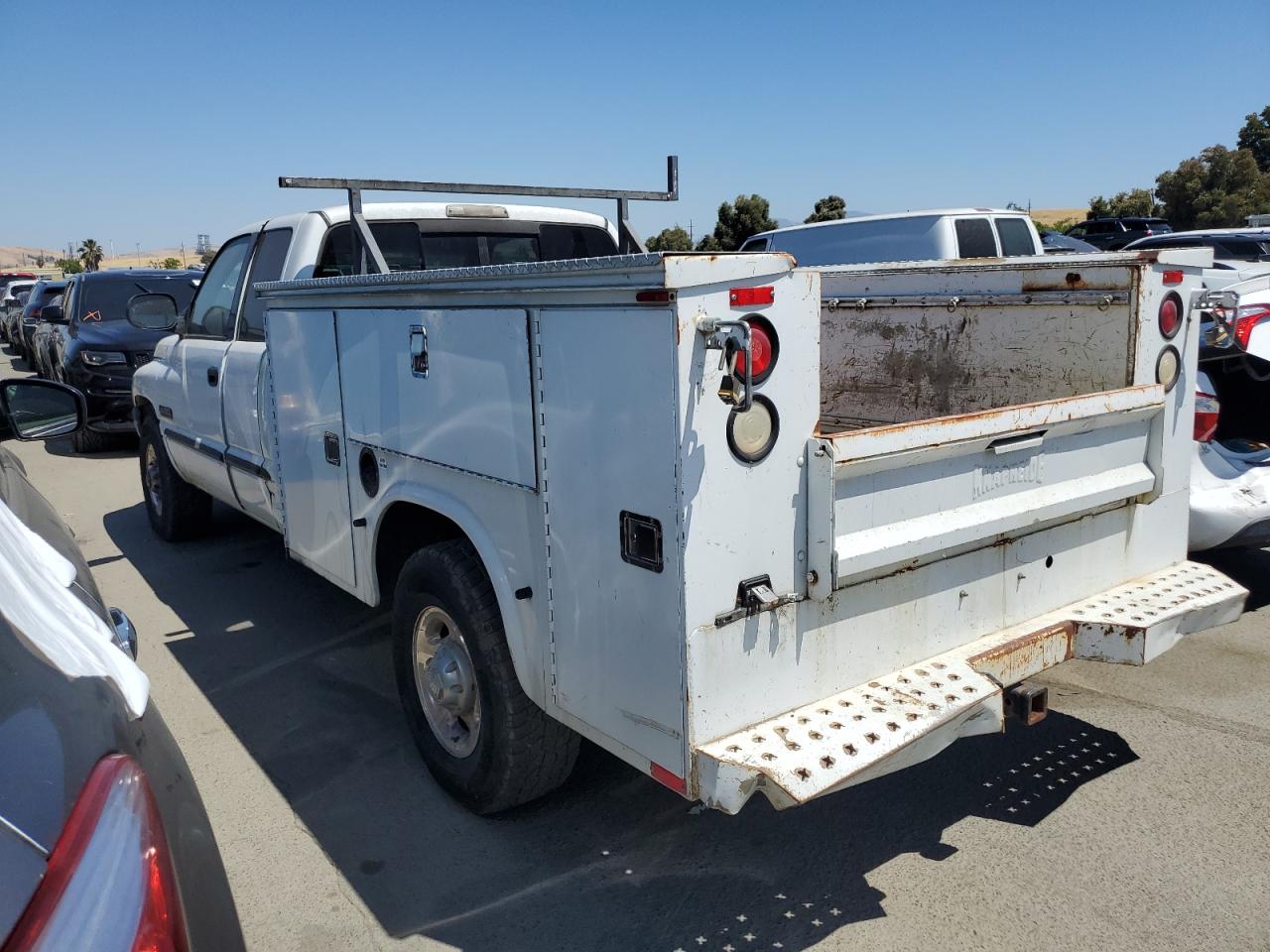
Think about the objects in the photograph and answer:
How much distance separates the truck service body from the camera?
244 cm

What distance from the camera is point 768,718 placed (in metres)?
2.63

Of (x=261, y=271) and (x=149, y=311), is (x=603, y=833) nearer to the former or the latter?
(x=261, y=271)

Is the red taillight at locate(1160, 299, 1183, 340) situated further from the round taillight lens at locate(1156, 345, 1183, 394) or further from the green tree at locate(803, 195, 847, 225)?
the green tree at locate(803, 195, 847, 225)

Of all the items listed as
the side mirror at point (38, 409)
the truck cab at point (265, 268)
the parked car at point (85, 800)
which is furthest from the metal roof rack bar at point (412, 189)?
the parked car at point (85, 800)

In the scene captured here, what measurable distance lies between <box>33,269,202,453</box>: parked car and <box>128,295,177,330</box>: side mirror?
5120mm

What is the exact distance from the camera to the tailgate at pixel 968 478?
8.73 ft

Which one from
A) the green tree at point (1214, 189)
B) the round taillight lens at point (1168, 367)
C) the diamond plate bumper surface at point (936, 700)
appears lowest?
the diamond plate bumper surface at point (936, 700)

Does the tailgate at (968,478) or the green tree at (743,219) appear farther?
the green tree at (743,219)

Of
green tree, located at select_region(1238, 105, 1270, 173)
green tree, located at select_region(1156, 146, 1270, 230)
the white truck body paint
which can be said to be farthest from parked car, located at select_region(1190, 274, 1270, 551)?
green tree, located at select_region(1238, 105, 1270, 173)

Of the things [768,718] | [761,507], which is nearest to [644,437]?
[761,507]

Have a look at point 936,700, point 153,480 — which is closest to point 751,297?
point 936,700

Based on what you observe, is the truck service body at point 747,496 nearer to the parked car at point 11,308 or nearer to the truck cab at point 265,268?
the truck cab at point 265,268

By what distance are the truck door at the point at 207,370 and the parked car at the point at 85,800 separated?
3.72 meters

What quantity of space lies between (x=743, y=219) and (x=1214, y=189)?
19.9 m
